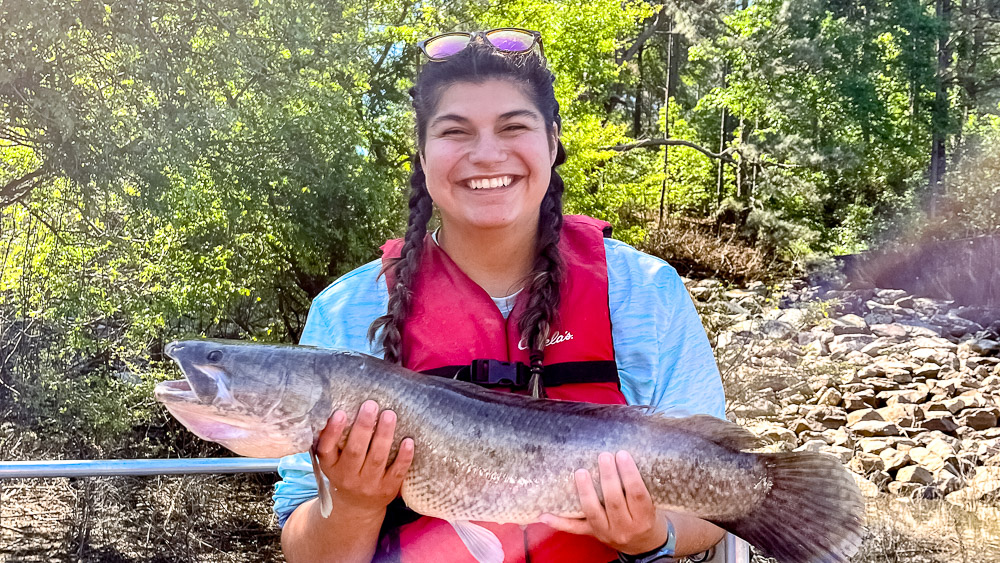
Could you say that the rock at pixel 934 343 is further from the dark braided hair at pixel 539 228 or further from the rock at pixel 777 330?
the dark braided hair at pixel 539 228

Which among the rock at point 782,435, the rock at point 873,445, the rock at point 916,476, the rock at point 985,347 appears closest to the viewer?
the rock at point 916,476

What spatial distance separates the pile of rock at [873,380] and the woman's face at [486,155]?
9873mm

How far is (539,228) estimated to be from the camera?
113 inches

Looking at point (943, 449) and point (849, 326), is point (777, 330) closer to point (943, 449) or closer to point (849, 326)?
point (849, 326)

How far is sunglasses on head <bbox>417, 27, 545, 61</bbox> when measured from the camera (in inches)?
107

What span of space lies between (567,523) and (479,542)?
0.27 m

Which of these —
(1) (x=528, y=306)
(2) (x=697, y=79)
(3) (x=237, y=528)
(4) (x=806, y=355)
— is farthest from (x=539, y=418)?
(2) (x=697, y=79)

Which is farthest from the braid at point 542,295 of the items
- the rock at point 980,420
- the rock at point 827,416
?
the rock at point 980,420

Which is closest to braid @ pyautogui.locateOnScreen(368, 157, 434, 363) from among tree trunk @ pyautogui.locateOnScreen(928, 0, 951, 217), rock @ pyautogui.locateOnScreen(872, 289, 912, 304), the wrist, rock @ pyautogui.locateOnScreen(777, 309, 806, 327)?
the wrist

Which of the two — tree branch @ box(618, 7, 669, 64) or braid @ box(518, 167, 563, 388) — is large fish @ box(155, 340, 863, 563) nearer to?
braid @ box(518, 167, 563, 388)

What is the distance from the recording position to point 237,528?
9945 millimetres

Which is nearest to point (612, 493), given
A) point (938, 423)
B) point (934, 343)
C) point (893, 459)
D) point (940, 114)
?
point (893, 459)

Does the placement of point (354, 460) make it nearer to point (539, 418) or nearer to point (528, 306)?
point (539, 418)

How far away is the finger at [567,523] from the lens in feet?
7.54
